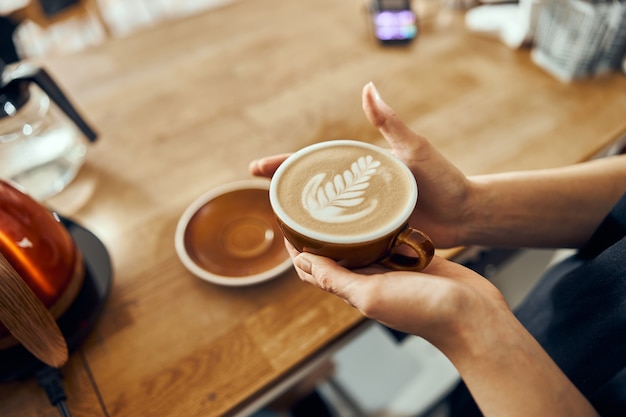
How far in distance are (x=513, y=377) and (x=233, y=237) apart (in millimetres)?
543

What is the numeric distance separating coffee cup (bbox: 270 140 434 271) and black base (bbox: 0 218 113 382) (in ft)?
1.31

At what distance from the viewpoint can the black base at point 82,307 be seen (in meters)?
0.73

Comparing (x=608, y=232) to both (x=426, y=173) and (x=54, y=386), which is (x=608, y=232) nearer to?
(x=426, y=173)

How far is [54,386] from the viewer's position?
2.37 feet

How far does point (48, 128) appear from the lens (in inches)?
42.7

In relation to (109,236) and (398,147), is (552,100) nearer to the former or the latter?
(398,147)

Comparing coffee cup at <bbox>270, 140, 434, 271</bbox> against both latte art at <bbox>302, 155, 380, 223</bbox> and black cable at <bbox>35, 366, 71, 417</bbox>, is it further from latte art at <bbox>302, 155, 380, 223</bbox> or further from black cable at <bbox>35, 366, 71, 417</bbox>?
black cable at <bbox>35, 366, 71, 417</bbox>

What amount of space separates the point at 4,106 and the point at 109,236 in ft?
1.03

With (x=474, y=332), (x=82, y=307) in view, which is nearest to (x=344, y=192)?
(x=474, y=332)

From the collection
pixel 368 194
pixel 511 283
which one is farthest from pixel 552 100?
pixel 368 194

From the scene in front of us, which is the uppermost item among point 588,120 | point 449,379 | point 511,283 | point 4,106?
point 4,106

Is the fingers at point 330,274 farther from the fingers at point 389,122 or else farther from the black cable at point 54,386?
the black cable at point 54,386

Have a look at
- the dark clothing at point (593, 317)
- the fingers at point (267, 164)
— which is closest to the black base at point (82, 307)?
the fingers at point (267, 164)

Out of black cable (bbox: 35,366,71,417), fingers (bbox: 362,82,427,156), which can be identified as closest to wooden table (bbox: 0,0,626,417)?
black cable (bbox: 35,366,71,417)
